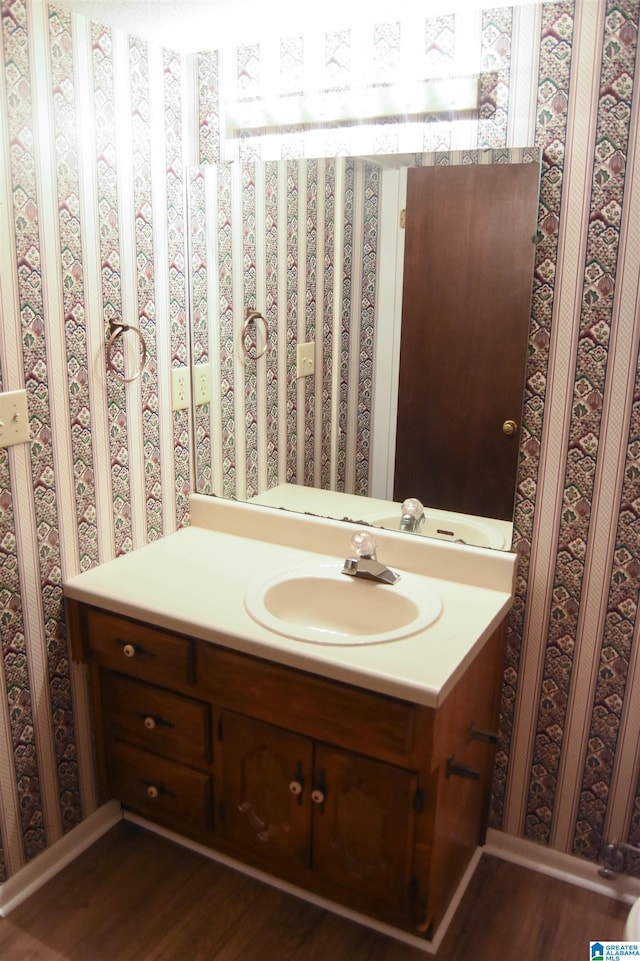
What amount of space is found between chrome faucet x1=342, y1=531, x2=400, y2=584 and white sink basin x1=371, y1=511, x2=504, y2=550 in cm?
14

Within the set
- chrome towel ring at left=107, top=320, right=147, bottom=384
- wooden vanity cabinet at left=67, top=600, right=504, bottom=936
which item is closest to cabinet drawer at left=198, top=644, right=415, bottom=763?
wooden vanity cabinet at left=67, top=600, right=504, bottom=936

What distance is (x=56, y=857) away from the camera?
74.2 inches

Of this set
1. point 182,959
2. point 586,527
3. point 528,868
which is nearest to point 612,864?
point 528,868

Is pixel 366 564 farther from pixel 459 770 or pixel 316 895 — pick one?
pixel 316 895

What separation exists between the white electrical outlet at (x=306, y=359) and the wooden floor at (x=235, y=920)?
125 centimetres

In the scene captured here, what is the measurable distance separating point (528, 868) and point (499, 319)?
1348mm

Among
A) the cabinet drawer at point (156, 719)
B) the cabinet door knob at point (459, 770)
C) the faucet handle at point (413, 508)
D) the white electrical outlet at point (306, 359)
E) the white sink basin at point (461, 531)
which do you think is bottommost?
the cabinet drawer at point (156, 719)

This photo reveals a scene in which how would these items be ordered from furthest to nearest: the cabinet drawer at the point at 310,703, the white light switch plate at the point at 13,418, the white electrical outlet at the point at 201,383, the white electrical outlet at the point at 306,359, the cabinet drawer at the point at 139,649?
1. the white electrical outlet at the point at 201,383
2. the white electrical outlet at the point at 306,359
3. the cabinet drawer at the point at 139,649
4. the white light switch plate at the point at 13,418
5. the cabinet drawer at the point at 310,703

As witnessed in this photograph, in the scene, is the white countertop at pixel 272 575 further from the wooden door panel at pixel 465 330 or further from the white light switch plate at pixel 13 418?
the white light switch plate at pixel 13 418

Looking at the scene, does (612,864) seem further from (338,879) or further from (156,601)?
(156,601)

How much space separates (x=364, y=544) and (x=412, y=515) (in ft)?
0.50

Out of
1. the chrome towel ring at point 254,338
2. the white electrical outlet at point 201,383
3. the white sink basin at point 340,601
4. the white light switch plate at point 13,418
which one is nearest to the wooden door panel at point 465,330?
the white sink basin at point 340,601

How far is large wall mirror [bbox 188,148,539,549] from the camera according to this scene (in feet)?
5.64

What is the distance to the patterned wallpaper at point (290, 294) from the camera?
5.06ft
